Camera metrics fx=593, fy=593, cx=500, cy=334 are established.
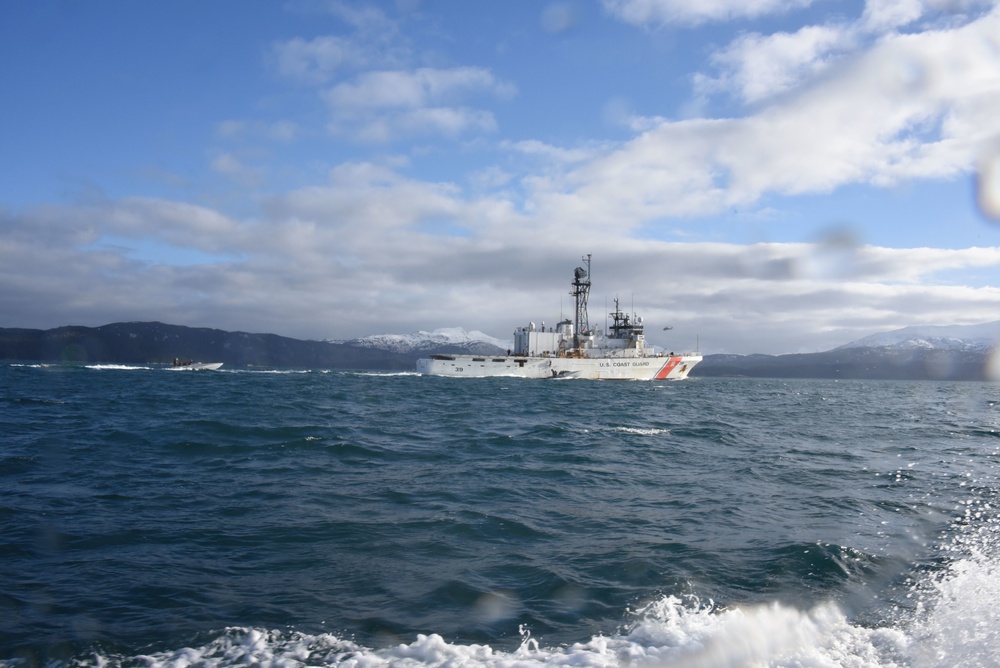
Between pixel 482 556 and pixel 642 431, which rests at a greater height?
pixel 482 556

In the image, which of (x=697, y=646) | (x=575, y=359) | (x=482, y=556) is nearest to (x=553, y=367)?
(x=575, y=359)

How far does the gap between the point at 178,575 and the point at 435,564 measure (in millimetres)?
3052

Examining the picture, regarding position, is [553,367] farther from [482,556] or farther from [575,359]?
[482,556]

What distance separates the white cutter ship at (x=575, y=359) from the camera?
78312 millimetres

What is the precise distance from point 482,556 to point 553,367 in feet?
232

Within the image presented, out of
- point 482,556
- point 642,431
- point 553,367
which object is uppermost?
point 553,367

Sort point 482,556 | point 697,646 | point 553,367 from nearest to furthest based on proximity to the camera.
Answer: point 697,646
point 482,556
point 553,367

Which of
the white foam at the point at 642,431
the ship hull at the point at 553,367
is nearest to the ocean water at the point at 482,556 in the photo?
the white foam at the point at 642,431

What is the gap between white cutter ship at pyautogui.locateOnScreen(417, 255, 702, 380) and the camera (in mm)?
78312

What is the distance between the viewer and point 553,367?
78312mm

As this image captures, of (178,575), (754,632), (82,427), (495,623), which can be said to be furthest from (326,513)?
(82,427)

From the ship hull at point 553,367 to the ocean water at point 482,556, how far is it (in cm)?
6081

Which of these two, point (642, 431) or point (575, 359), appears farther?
point (575, 359)

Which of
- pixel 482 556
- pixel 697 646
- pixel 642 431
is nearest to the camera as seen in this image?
pixel 697 646
